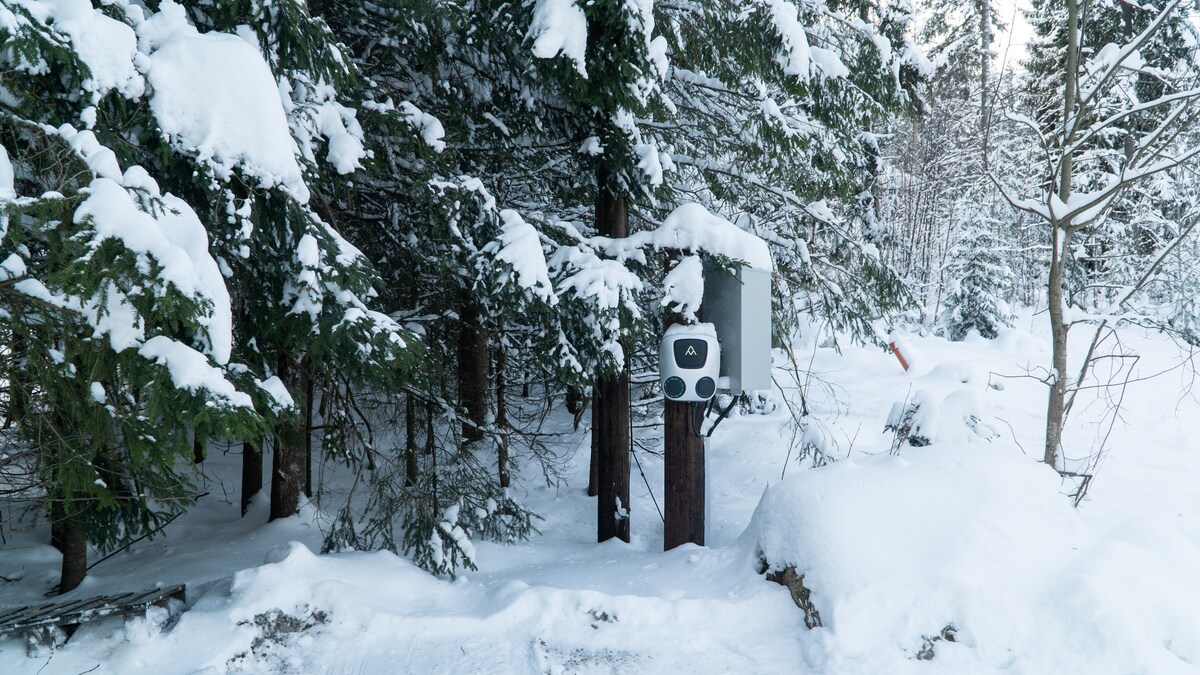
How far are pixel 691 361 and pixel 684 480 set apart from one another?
90 centimetres

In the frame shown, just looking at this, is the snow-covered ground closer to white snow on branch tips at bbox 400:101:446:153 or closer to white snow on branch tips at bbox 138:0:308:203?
white snow on branch tips at bbox 138:0:308:203

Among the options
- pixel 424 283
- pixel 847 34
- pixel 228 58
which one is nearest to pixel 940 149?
pixel 847 34

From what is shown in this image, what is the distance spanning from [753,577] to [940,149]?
16.5m

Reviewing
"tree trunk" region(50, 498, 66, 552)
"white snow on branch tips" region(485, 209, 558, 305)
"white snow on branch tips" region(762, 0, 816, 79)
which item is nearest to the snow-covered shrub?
"white snow on branch tips" region(762, 0, 816, 79)

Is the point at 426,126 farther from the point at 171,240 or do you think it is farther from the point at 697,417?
the point at 697,417

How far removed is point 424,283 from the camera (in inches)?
246

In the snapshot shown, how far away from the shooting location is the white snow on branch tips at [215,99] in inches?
127

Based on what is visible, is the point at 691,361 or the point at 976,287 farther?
the point at 976,287

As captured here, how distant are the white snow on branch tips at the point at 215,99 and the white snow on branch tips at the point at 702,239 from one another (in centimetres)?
241

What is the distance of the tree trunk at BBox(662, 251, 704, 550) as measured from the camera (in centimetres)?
509

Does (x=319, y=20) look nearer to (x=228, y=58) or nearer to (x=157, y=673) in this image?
(x=228, y=58)

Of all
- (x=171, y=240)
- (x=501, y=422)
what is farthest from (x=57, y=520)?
Answer: (x=501, y=422)

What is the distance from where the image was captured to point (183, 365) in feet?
9.30

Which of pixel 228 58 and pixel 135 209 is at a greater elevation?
pixel 228 58
